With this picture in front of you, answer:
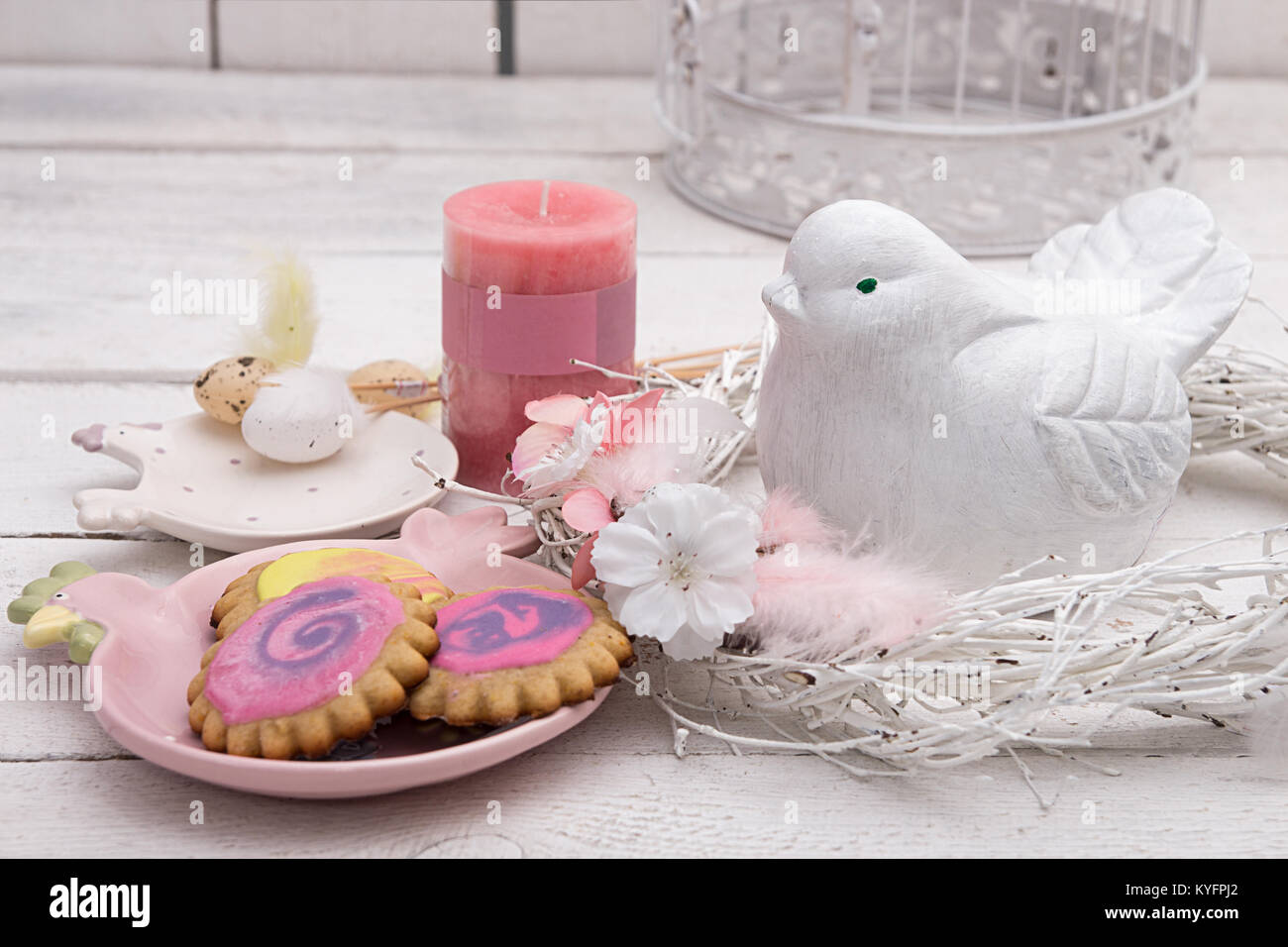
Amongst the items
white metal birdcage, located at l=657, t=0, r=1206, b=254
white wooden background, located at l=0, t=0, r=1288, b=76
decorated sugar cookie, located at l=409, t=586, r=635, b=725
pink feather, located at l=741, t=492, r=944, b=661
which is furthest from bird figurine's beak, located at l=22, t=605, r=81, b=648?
white wooden background, located at l=0, t=0, r=1288, b=76

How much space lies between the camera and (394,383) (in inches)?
34.6

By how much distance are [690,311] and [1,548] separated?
1.81 feet

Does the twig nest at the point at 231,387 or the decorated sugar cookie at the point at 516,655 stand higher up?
the twig nest at the point at 231,387

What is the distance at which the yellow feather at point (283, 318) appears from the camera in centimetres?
83

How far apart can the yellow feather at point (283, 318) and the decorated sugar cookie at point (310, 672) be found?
11.0 inches

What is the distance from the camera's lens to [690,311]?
112 centimetres

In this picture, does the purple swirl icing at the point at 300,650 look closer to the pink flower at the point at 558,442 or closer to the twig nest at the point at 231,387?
the pink flower at the point at 558,442

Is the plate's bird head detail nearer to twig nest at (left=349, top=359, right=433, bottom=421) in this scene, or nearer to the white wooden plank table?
the white wooden plank table

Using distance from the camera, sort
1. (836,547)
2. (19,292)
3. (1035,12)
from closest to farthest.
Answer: (836,547) → (19,292) → (1035,12)

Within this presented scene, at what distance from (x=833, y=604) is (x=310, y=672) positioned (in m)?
0.21

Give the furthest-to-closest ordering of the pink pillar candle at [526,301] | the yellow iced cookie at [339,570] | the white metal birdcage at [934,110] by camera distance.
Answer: the white metal birdcage at [934,110] < the pink pillar candle at [526,301] < the yellow iced cookie at [339,570]

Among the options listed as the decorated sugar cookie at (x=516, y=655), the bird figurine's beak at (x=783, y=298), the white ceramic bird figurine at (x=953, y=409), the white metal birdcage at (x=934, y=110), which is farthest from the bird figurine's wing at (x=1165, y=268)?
the white metal birdcage at (x=934, y=110)

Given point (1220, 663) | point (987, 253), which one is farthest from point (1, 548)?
point (987, 253)

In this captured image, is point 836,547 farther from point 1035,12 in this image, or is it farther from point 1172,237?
point 1035,12
